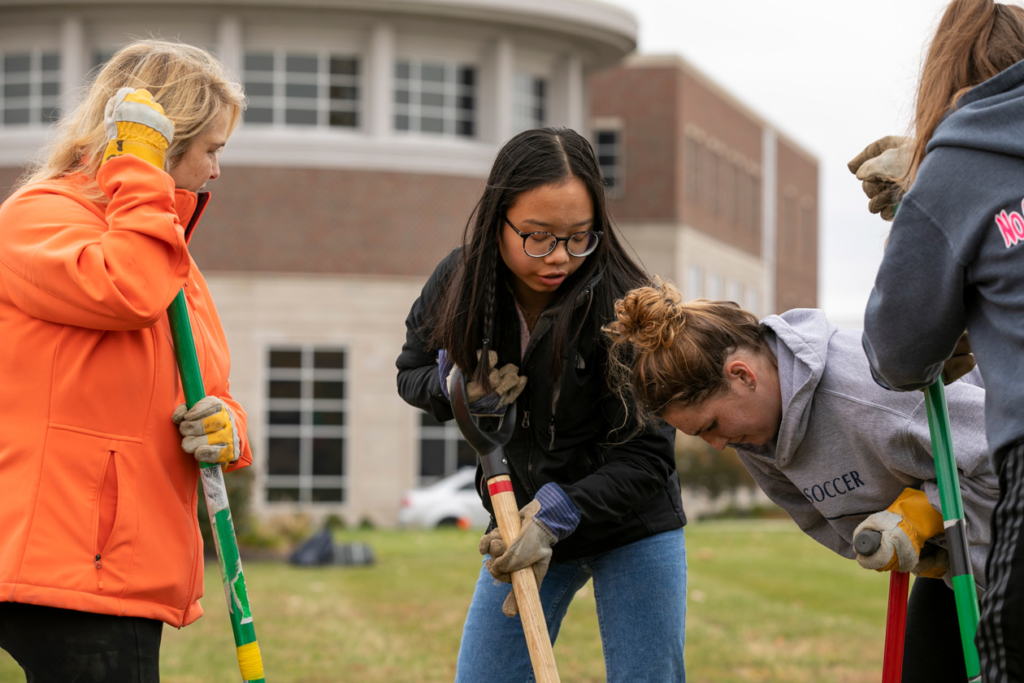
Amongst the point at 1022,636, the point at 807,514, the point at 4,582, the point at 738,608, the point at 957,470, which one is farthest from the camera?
the point at 738,608

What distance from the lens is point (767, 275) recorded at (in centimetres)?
4447

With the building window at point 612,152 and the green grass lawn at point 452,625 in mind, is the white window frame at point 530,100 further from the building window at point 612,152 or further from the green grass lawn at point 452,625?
the green grass lawn at point 452,625

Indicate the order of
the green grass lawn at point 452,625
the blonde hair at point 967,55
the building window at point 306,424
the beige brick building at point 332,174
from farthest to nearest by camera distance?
1. the building window at point 306,424
2. the beige brick building at point 332,174
3. the green grass lawn at point 452,625
4. the blonde hair at point 967,55

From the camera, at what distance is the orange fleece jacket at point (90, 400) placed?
2.73 meters

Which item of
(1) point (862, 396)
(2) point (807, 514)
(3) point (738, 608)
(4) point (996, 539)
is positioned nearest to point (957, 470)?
(1) point (862, 396)

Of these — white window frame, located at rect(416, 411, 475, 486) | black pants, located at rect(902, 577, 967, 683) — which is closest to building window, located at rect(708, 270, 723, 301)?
white window frame, located at rect(416, 411, 475, 486)

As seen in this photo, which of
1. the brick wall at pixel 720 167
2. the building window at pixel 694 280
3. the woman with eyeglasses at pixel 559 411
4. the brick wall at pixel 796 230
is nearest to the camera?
the woman with eyeglasses at pixel 559 411

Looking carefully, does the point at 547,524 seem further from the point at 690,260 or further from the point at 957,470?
the point at 690,260

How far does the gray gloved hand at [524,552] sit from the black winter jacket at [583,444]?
0.12 meters

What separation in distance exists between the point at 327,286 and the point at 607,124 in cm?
1274

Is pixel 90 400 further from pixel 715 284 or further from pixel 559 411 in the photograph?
pixel 715 284

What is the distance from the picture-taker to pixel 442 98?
26.9m

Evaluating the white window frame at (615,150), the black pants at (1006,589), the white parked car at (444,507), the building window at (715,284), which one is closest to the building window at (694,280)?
the building window at (715,284)

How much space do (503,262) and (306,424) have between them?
2364cm
